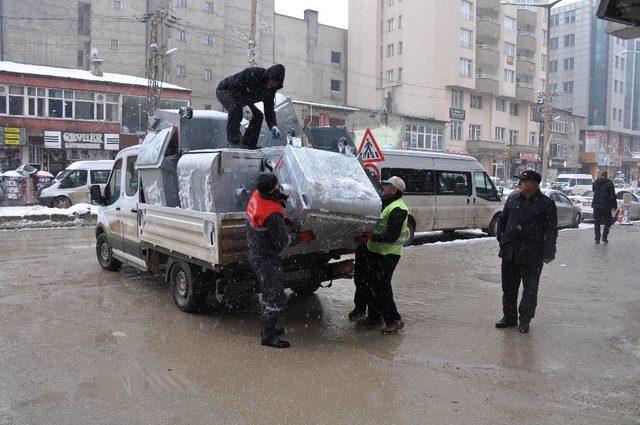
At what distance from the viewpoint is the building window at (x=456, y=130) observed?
5369 centimetres

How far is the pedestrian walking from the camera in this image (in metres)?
5.99

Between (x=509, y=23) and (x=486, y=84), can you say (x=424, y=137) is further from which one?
(x=509, y=23)

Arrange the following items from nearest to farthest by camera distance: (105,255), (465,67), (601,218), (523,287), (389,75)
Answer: (523,287), (105,255), (601,218), (465,67), (389,75)

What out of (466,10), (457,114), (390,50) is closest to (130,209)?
(457,114)

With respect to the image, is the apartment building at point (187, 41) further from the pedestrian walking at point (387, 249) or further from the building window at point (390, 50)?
the pedestrian walking at point (387, 249)

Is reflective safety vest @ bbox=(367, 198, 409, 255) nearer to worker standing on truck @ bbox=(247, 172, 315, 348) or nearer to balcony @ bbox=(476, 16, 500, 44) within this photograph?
worker standing on truck @ bbox=(247, 172, 315, 348)

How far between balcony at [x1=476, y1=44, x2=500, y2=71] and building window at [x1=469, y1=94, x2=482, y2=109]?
9.58 ft

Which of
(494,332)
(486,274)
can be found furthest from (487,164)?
(494,332)

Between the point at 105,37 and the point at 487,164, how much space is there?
1447 inches

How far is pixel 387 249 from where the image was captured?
6121 millimetres

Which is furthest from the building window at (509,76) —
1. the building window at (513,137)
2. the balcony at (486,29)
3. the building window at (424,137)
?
the building window at (424,137)

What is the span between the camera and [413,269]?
10188 millimetres

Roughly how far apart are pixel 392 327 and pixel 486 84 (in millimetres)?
51877

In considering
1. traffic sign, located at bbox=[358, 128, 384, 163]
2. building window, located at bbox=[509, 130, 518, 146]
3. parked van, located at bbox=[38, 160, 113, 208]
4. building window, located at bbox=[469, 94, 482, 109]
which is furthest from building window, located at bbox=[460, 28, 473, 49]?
traffic sign, located at bbox=[358, 128, 384, 163]
